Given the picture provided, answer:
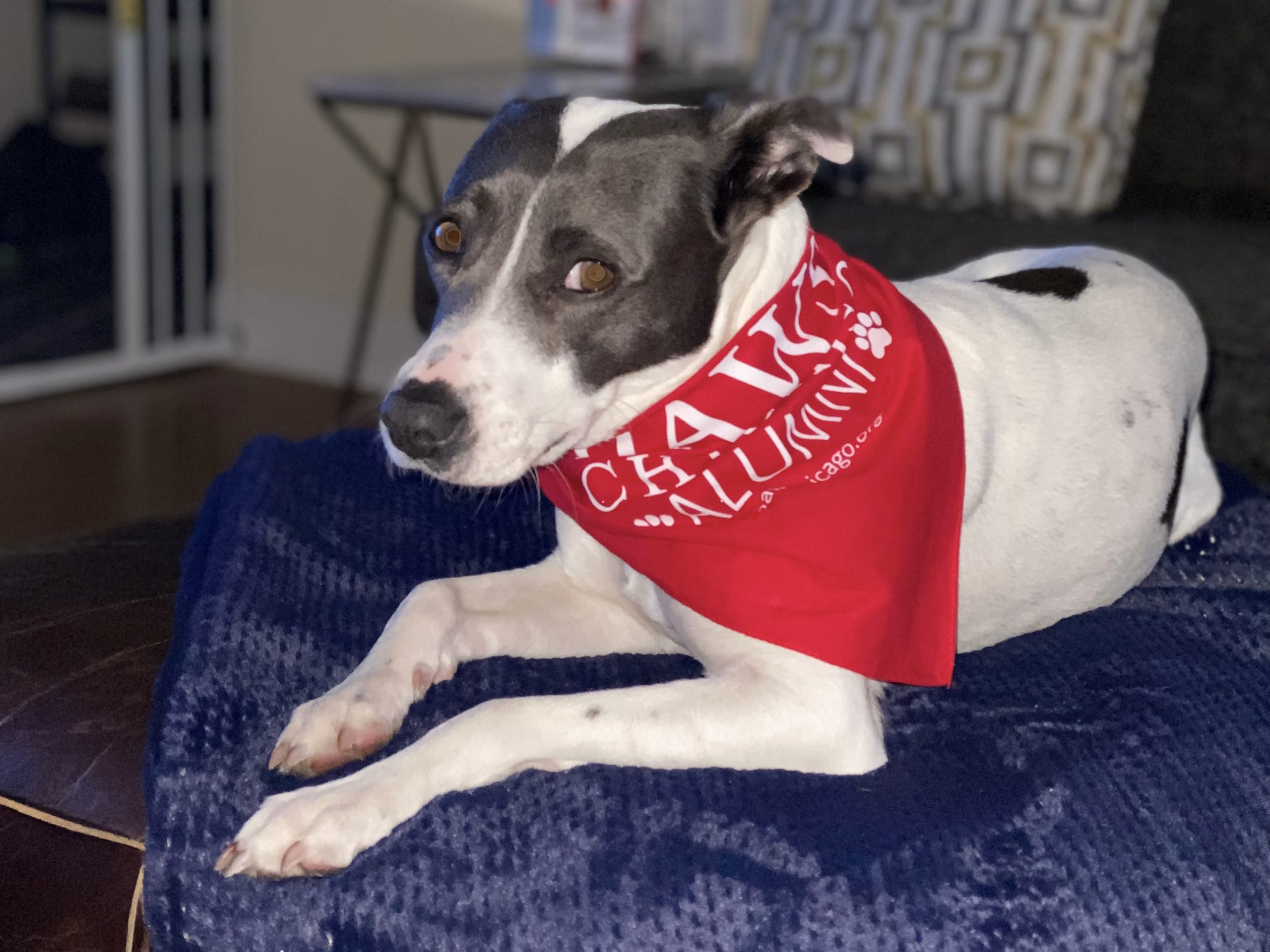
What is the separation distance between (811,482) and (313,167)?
4648 millimetres

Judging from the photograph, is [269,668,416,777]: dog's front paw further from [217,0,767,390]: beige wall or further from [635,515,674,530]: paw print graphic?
[217,0,767,390]: beige wall

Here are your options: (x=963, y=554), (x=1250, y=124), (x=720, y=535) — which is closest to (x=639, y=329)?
(x=720, y=535)

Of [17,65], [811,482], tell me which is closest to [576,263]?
[811,482]

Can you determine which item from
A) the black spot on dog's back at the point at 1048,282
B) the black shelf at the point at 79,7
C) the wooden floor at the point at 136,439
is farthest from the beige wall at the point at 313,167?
the black spot on dog's back at the point at 1048,282

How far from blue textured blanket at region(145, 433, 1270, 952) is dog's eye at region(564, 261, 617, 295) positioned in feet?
1.98

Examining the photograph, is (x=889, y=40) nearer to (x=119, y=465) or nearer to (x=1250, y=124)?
(x=1250, y=124)

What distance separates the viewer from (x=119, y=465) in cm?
497

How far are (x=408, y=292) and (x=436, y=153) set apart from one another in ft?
2.09

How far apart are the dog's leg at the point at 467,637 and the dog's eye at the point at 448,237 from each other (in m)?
0.52

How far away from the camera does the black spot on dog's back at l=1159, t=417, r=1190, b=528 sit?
7.74ft

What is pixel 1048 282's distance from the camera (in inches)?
95.9

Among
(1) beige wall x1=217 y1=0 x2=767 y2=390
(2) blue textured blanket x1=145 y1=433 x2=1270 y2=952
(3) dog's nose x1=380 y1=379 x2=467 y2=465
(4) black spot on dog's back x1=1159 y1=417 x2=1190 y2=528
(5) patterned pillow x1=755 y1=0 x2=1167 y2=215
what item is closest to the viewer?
(2) blue textured blanket x1=145 y1=433 x2=1270 y2=952

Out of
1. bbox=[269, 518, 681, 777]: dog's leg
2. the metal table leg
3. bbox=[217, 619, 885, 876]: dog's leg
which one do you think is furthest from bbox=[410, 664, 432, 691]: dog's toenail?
the metal table leg

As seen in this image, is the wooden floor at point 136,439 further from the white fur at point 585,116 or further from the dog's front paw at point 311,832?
the dog's front paw at point 311,832
